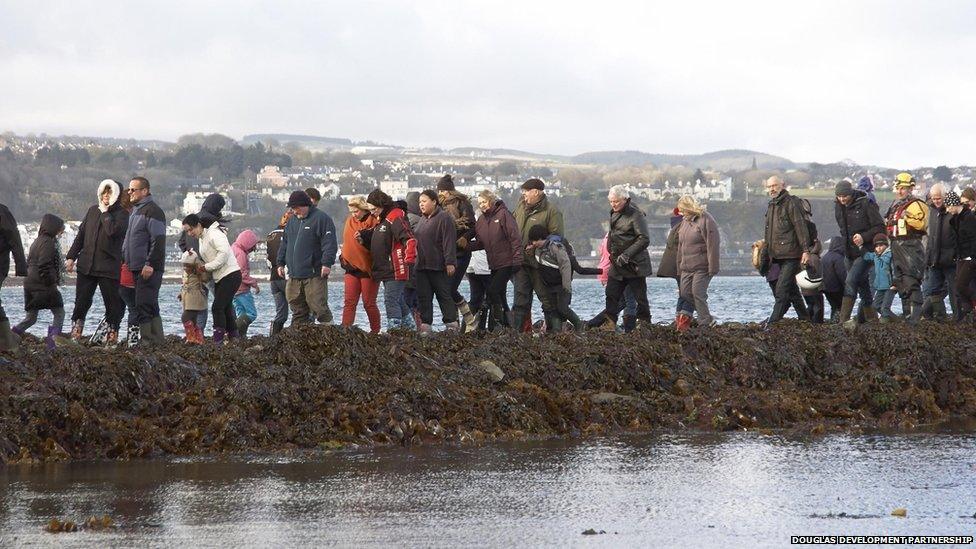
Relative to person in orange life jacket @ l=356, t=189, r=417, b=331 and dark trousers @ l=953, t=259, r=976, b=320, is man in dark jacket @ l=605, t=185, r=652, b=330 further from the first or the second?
dark trousers @ l=953, t=259, r=976, b=320

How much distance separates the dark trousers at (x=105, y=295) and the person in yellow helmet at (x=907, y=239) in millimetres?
8814

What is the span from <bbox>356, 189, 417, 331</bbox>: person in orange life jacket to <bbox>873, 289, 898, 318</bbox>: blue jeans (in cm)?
587

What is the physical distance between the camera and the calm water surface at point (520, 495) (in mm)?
6564

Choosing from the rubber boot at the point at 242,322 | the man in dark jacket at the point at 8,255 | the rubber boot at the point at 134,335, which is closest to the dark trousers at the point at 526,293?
the rubber boot at the point at 242,322

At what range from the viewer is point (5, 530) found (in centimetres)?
664

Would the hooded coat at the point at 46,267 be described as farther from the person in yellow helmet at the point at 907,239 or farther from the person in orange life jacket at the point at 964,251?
the person in orange life jacket at the point at 964,251

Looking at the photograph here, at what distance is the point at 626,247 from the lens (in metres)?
16.0

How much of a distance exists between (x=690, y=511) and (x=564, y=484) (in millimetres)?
1055

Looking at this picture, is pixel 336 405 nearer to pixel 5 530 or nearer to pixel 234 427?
pixel 234 427

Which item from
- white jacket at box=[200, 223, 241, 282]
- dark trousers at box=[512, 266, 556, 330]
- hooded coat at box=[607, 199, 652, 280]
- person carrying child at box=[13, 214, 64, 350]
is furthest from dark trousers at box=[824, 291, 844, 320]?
person carrying child at box=[13, 214, 64, 350]

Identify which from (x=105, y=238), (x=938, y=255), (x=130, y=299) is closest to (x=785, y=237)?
(x=938, y=255)

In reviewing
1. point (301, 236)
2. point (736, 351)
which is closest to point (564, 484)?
point (736, 351)

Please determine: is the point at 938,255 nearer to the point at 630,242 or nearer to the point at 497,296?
the point at 630,242

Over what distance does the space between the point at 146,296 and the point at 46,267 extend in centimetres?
228
